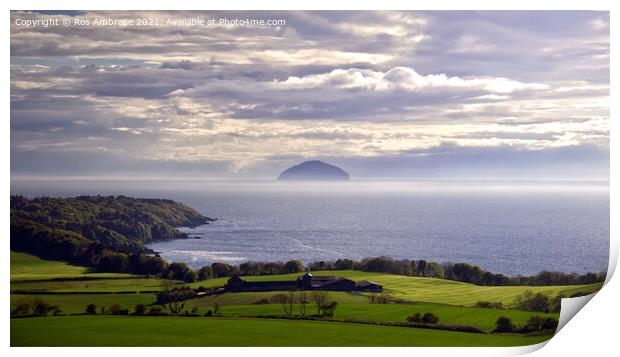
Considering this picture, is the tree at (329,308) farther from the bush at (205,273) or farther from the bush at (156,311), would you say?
the bush at (156,311)

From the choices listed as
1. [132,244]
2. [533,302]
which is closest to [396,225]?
[533,302]

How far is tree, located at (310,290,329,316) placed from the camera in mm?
10453

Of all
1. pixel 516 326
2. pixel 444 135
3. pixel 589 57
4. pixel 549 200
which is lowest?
pixel 516 326

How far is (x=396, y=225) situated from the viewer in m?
10.5

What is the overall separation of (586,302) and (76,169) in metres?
5.80

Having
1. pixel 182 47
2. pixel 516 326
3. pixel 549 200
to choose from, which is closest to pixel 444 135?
pixel 549 200

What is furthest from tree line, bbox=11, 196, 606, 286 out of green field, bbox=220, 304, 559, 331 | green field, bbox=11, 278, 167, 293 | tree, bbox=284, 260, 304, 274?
green field, bbox=220, 304, 559, 331

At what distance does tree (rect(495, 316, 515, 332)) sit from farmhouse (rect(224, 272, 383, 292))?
132 cm

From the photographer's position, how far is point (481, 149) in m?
10.8

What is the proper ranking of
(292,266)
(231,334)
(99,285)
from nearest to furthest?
(231,334)
(292,266)
(99,285)

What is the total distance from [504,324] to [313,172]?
2.67 metres

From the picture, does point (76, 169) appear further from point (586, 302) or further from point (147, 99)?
point (586, 302)

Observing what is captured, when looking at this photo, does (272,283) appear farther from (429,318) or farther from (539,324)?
(539,324)
